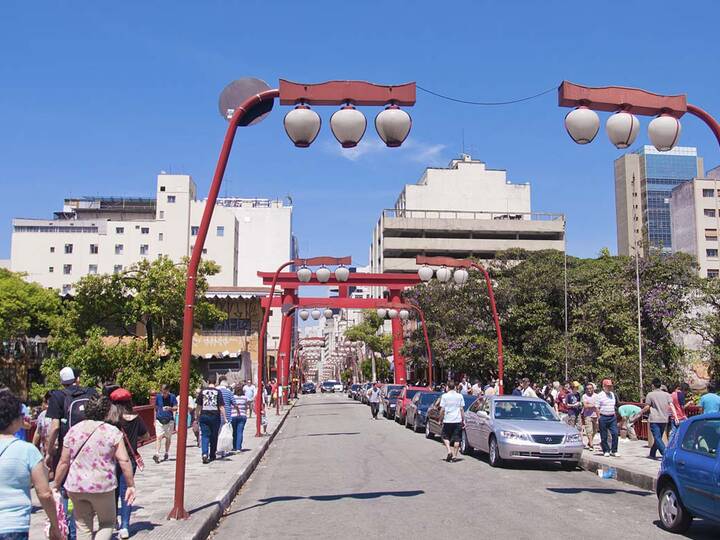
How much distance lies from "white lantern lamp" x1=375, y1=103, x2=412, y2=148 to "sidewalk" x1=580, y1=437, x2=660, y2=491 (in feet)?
24.8

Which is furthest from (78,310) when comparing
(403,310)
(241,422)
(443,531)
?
(443,531)

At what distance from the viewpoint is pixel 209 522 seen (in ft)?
30.1

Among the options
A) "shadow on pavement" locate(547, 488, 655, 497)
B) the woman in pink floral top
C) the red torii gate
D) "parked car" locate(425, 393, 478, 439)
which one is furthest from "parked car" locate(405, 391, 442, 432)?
the woman in pink floral top

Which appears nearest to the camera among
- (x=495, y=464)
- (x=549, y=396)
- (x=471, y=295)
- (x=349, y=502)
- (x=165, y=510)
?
(x=165, y=510)

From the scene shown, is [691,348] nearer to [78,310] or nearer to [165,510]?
[78,310]

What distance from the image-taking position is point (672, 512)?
29.7 feet

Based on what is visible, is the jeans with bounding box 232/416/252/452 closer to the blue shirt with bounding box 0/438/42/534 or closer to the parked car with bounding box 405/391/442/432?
the parked car with bounding box 405/391/442/432

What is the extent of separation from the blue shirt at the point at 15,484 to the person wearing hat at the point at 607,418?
542 inches

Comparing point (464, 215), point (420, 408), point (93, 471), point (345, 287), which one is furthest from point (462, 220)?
point (93, 471)

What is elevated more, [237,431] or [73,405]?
[73,405]

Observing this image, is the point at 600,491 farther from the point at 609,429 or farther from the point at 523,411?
the point at 609,429

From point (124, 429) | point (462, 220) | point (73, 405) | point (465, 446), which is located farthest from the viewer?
point (462, 220)

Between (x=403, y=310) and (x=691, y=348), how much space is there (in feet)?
46.2

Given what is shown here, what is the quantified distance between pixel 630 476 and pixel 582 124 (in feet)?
24.6
